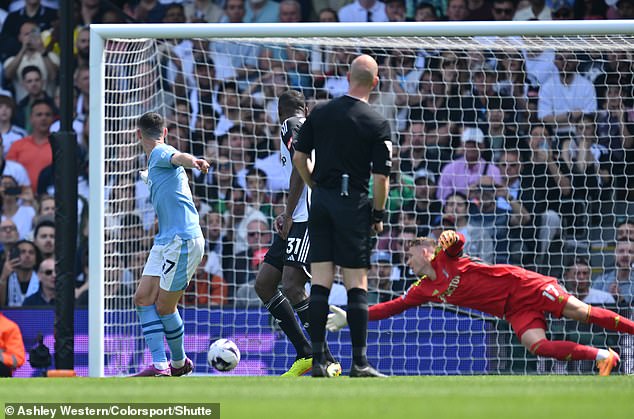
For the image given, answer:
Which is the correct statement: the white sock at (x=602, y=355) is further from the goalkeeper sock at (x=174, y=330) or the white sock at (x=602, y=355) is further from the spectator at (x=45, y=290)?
the spectator at (x=45, y=290)

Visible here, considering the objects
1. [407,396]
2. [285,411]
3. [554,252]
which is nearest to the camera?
[285,411]

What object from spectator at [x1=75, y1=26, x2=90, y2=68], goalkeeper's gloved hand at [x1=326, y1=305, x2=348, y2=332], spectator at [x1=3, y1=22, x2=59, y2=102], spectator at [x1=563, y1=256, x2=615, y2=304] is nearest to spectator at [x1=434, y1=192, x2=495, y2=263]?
spectator at [x1=563, y1=256, x2=615, y2=304]

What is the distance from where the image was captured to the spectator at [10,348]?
404 inches

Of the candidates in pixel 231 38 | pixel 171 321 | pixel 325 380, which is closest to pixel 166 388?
pixel 325 380

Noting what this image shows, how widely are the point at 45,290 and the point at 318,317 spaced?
5517mm

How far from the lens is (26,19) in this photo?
1395 cm

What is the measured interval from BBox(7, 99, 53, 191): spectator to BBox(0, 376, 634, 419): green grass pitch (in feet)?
19.8

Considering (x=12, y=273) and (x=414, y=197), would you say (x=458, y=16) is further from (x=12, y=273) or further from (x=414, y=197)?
(x=12, y=273)

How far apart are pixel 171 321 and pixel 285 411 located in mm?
3537

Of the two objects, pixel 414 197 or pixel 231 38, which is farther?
pixel 414 197

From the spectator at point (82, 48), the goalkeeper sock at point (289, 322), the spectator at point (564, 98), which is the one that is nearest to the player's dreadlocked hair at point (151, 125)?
the goalkeeper sock at point (289, 322)

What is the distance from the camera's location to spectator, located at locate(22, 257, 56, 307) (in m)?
11.9

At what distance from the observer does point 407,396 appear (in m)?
5.68

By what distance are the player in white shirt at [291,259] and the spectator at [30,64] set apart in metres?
5.84
